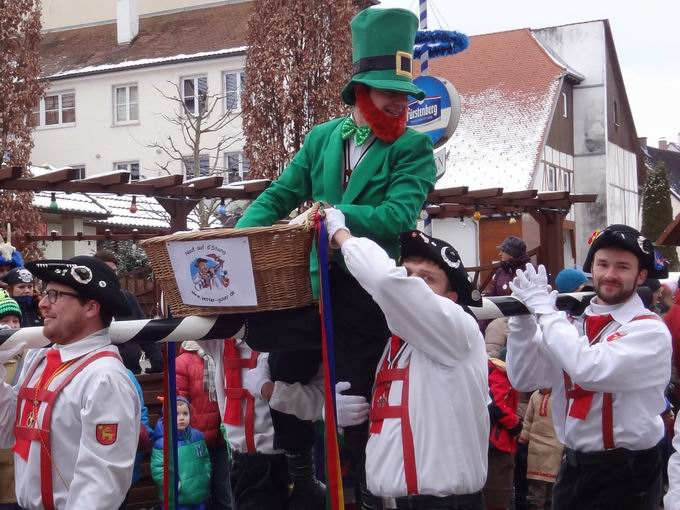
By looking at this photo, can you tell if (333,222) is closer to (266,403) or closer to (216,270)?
(216,270)

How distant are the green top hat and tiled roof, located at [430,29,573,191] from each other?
82.6 feet

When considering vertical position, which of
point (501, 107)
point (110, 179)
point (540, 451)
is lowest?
point (540, 451)

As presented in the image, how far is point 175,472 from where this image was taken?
3.78 meters

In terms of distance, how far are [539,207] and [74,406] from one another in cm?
1010

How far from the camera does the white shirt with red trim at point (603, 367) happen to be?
13.1ft

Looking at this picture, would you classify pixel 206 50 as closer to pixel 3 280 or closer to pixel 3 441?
pixel 3 280

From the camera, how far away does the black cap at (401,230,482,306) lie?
3691mm

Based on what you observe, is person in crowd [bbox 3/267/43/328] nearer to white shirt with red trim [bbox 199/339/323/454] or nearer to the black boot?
white shirt with red trim [bbox 199/339/323/454]

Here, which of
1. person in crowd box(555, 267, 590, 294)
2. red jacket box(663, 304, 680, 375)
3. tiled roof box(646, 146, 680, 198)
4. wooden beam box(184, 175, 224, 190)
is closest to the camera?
red jacket box(663, 304, 680, 375)

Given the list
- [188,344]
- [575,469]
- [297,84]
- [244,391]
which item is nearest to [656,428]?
[575,469]

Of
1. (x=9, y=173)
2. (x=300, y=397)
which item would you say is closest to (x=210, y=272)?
(x=300, y=397)

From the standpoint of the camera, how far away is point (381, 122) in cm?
367

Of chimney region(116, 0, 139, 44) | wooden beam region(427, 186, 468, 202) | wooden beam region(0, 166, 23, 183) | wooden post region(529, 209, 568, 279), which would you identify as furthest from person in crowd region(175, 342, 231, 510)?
chimney region(116, 0, 139, 44)

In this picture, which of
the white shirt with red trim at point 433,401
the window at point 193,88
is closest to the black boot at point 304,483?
the white shirt with red trim at point 433,401
